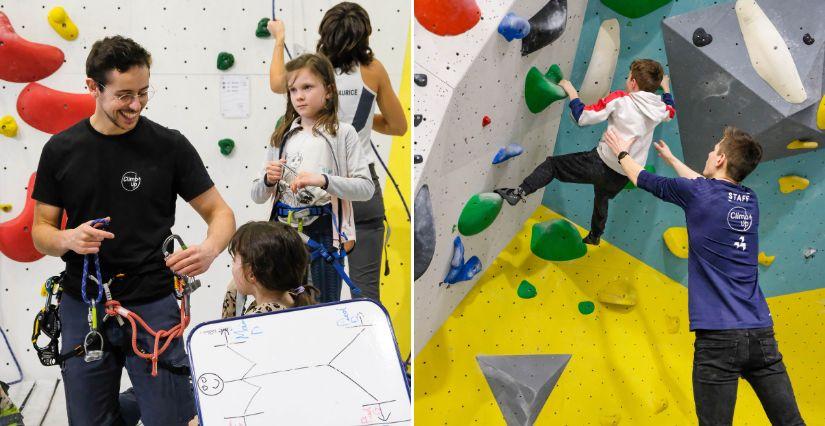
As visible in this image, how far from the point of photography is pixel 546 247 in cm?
311

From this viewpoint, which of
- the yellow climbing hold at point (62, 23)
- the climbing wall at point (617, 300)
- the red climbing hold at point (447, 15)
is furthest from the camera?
the climbing wall at point (617, 300)

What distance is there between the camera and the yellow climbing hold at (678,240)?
315cm

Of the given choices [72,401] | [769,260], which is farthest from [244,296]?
[769,260]

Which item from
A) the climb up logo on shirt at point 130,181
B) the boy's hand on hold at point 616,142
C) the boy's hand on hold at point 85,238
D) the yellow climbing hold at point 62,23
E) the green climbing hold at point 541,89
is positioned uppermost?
the yellow climbing hold at point 62,23

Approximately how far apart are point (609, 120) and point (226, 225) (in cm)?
145

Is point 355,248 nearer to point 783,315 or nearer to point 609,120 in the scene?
point 609,120

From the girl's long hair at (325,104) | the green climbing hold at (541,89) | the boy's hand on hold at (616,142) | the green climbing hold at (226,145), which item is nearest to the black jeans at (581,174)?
the boy's hand on hold at (616,142)

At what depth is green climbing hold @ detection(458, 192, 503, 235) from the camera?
287 centimetres

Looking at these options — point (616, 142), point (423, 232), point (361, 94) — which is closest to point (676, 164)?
point (616, 142)

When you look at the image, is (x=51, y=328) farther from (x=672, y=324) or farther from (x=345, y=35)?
(x=672, y=324)

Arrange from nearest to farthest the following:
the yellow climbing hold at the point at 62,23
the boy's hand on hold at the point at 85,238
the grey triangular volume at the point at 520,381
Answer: the boy's hand on hold at the point at 85,238, the yellow climbing hold at the point at 62,23, the grey triangular volume at the point at 520,381

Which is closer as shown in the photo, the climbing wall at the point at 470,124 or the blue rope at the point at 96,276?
the blue rope at the point at 96,276

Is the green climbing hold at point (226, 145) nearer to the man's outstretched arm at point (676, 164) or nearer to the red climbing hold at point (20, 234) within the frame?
the red climbing hold at point (20, 234)

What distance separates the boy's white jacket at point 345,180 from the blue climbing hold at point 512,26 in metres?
0.66
